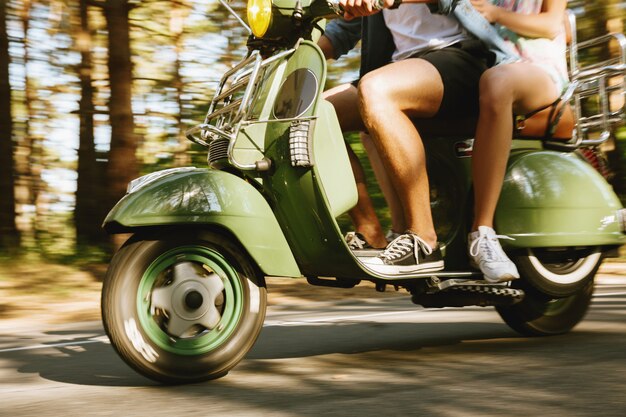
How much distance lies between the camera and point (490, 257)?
12.9 ft

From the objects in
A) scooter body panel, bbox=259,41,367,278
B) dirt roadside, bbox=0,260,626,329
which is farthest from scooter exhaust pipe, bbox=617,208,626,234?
dirt roadside, bbox=0,260,626,329

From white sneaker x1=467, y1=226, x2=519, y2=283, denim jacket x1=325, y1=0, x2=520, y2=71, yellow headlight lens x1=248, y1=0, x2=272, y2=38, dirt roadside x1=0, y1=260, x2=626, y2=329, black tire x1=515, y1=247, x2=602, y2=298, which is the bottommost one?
dirt roadside x1=0, y1=260, x2=626, y2=329

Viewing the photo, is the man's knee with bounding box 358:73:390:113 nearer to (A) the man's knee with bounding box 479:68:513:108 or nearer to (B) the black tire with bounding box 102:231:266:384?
(A) the man's knee with bounding box 479:68:513:108

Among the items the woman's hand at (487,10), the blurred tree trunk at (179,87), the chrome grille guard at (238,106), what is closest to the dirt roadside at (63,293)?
the chrome grille guard at (238,106)

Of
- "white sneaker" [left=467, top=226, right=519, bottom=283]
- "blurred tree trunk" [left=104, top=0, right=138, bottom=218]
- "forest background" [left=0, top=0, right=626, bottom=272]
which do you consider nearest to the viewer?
"white sneaker" [left=467, top=226, right=519, bottom=283]

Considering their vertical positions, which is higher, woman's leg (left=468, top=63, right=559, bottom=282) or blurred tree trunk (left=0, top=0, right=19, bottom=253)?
woman's leg (left=468, top=63, right=559, bottom=282)

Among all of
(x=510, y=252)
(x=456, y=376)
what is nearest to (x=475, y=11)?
(x=510, y=252)

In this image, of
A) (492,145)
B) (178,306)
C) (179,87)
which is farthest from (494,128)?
(179,87)

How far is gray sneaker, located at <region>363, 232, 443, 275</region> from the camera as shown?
3799mm

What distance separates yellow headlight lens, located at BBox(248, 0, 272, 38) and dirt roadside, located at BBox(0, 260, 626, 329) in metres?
3.33

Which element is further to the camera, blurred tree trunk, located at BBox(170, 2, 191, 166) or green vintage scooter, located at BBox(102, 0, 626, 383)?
blurred tree trunk, located at BBox(170, 2, 191, 166)

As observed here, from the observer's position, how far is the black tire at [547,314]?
4586 mm

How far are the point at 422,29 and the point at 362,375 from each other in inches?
63.3

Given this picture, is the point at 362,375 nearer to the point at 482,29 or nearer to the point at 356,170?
the point at 356,170
